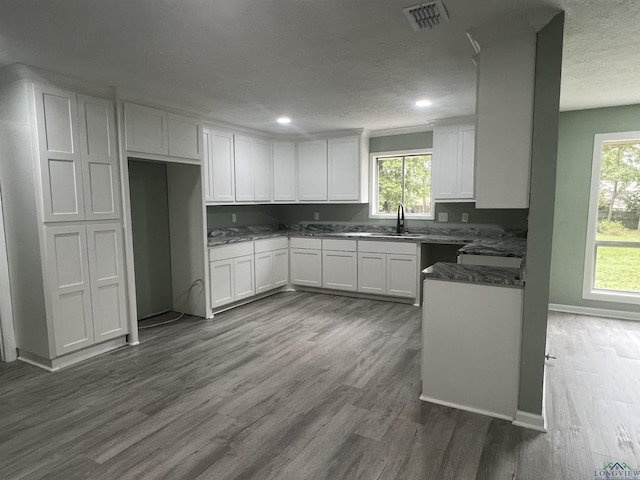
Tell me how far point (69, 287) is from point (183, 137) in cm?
185

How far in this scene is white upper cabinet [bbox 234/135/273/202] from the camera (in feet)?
16.7

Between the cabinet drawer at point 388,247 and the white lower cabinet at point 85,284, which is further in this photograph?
the cabinet drawer at point 388,247

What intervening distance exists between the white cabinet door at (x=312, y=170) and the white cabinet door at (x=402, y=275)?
1518mm

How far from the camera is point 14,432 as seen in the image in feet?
7.53

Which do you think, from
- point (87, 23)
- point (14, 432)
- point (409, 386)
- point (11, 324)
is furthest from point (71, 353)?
point (409, 386)

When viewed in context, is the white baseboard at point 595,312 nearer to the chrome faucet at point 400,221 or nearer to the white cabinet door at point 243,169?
the chrome faucet at point 400,221

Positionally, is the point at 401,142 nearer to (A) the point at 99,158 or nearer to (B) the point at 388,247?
(B) the point at 388,247

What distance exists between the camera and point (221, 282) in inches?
180

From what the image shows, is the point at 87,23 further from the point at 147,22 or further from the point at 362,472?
the point at 362,472

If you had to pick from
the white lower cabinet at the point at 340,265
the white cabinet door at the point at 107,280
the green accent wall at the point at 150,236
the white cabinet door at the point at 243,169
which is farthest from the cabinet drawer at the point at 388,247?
the white cabinet door at the point at 107,280

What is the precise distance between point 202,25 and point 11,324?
10.1ft

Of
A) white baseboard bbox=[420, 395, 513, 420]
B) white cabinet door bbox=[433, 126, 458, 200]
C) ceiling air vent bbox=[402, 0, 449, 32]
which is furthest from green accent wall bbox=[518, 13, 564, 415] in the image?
white cabinet door bbox=[433, 126, 458, 200]

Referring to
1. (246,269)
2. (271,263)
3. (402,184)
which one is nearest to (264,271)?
(271,263)

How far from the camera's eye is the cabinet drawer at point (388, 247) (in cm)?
483
